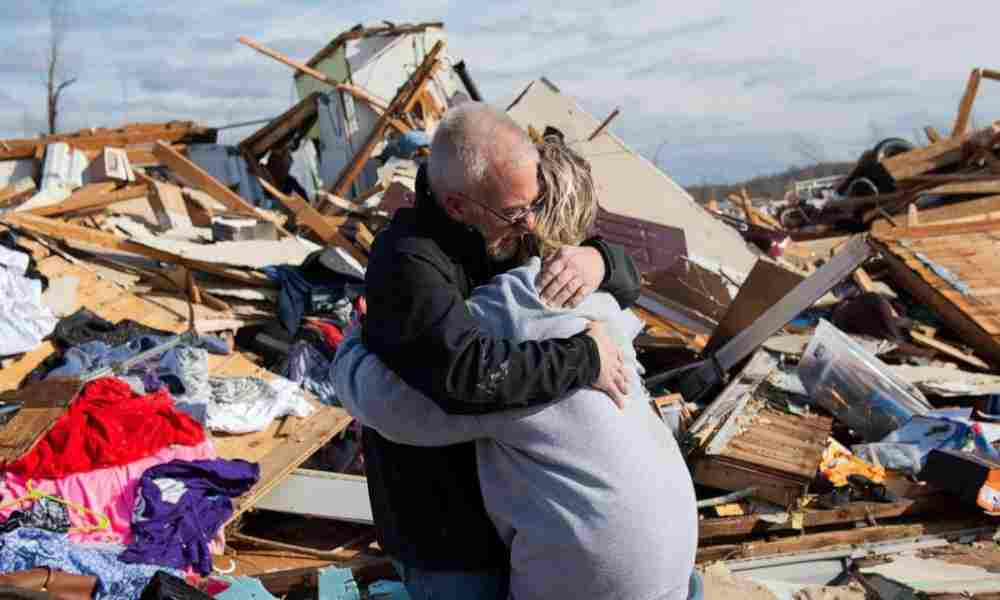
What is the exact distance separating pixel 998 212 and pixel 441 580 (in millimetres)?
9007

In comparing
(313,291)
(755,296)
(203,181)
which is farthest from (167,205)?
(755,296)

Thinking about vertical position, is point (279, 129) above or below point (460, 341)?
below

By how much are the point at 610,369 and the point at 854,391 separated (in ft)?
13.8

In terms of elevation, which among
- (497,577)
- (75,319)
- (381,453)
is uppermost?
(381,453)

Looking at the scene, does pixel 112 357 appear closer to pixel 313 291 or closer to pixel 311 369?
pixel 311 369

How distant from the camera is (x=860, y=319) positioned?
7.01 metres

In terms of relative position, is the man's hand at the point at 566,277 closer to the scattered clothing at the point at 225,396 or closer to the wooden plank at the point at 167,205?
the scattered clothing at the point at 225,396

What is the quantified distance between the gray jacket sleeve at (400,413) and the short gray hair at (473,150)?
36 cm

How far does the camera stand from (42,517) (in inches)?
163

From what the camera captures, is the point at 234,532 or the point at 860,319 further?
the point at 860,319

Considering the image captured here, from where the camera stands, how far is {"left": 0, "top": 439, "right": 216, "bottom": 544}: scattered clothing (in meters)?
4.23

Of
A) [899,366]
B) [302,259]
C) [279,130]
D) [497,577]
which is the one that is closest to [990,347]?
[899,366]

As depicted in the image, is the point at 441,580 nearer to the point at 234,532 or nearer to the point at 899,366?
the point at 234,532

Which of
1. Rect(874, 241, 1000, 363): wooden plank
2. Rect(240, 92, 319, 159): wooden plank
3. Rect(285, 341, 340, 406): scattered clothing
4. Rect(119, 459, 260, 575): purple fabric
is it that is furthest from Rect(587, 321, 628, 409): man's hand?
Rect(240, 92, 319, 159): wooden plank
